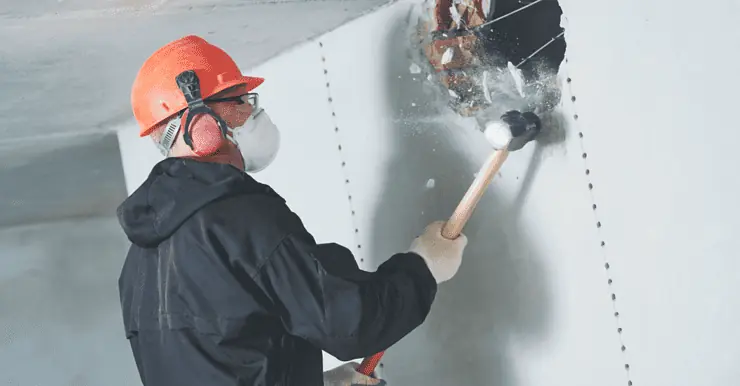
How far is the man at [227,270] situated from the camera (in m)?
1.30

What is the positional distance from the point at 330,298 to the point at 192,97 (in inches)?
18.7

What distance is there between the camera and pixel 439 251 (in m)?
1.54

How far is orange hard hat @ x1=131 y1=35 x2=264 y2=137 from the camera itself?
149 cm

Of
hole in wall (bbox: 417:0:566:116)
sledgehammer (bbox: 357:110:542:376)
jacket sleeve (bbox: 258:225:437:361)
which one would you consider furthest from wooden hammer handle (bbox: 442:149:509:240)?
jacket sleeve (bbox: 258:225:437:361)

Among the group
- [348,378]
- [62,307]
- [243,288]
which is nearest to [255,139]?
[243,288]

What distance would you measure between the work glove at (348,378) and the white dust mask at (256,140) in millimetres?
522

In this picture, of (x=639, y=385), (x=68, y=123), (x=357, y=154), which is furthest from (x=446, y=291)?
(x=68, y=123)

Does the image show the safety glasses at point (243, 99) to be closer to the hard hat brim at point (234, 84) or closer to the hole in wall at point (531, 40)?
the hard hat brim at point (234, 84)

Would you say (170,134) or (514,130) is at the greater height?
(170,134)

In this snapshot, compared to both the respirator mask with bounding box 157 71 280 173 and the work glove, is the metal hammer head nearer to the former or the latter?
the respirator mask with bounding box 157 71 280 173

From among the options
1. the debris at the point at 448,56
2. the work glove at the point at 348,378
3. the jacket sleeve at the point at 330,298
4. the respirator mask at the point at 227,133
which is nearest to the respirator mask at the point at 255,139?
the respirator mask at the point at 227,133

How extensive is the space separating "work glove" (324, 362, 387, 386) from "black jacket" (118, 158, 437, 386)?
0.97 ft

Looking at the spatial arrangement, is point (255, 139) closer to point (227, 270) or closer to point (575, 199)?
point (227, 270)

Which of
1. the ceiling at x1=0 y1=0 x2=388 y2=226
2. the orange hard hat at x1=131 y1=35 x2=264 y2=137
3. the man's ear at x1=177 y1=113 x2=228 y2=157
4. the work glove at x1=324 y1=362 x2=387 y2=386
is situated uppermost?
the ceiling at x1=0 y1=0 x2=388 y2=226
